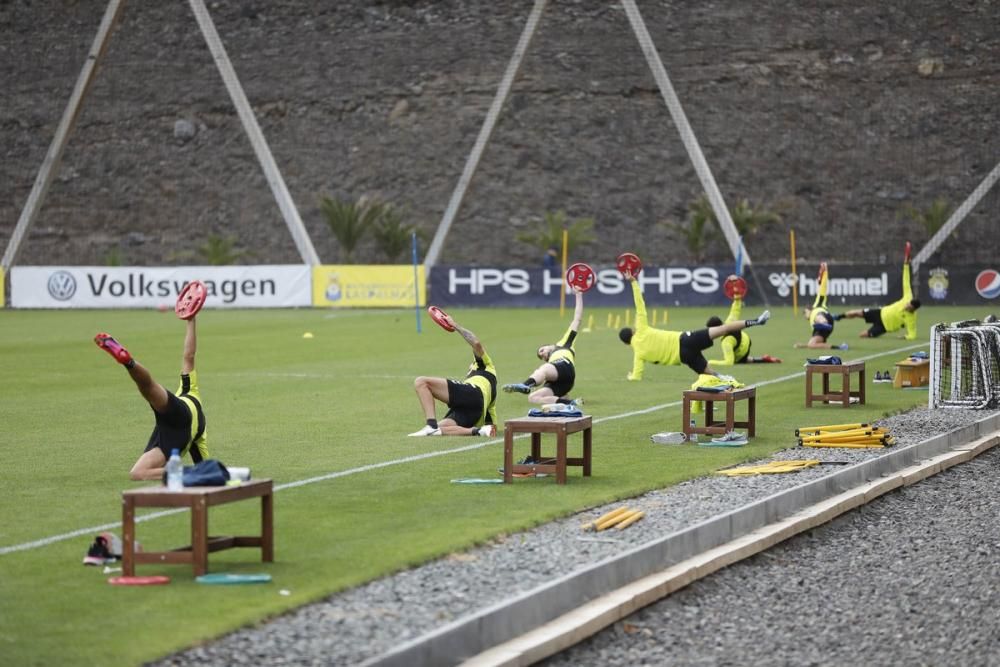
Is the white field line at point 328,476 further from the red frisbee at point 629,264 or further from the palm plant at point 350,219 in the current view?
the palm plant at point 350,219

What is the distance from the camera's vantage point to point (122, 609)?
9.34m

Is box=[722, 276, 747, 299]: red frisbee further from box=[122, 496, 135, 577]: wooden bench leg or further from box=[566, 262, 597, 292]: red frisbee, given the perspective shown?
box=[122, 496, 135, 577]: wooden bench leg

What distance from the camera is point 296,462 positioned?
1623 centimetres

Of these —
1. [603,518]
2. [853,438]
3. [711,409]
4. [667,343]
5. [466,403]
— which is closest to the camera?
[603,518]

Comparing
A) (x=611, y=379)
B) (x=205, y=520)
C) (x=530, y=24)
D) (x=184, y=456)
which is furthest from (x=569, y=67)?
(x=205, y=520)

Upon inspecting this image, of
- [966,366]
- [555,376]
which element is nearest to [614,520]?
[555,376]

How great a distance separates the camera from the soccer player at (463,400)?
60.3 ft

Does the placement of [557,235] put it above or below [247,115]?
below

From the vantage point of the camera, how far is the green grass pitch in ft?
31.2

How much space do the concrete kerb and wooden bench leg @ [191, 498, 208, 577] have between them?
201cm

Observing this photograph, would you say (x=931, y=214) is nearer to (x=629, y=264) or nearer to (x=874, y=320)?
(x=874, y=320)

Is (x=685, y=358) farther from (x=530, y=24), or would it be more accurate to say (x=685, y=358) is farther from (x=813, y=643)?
(x=530, y=24)

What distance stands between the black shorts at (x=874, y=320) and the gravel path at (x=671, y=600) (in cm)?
2330

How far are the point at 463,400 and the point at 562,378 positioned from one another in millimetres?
3655
